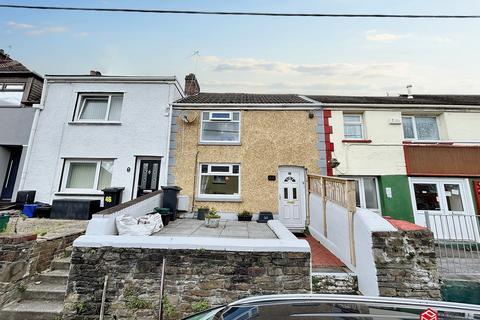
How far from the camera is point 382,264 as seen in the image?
3730 mm

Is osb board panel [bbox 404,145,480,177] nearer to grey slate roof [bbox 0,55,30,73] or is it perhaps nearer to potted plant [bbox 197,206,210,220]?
potted plant [bbox 197,206,210,220]

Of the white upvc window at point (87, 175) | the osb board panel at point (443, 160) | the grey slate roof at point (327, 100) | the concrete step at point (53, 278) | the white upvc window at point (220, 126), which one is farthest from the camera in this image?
the grey slate roof at point (327, 100)

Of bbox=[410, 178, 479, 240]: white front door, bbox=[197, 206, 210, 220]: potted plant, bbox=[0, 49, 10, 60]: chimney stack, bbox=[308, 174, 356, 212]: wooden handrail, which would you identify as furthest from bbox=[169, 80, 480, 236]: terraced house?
bbox=[0, 49, 10, 60]: chimney stack

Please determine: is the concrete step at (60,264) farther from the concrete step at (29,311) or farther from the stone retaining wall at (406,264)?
the stone retaining wall at (406,264)

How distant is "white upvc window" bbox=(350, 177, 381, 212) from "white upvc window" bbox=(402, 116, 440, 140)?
8.46 ft

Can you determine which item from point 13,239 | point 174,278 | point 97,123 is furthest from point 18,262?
point 97,123

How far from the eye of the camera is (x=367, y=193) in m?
8.48

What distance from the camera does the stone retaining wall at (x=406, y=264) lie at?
3.66 meters

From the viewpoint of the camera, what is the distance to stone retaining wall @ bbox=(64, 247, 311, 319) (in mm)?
3615

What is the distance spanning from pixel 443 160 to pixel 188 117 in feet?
33.8

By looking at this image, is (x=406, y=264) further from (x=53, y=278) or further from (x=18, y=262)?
(x=18, y=262)

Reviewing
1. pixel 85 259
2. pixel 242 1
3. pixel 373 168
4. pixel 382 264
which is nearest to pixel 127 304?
pixel 85 259

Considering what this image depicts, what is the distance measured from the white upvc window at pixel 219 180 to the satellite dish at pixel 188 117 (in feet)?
6.29

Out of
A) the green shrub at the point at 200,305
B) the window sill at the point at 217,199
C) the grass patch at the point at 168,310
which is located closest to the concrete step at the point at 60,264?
the grass patch at the point at 168,310
